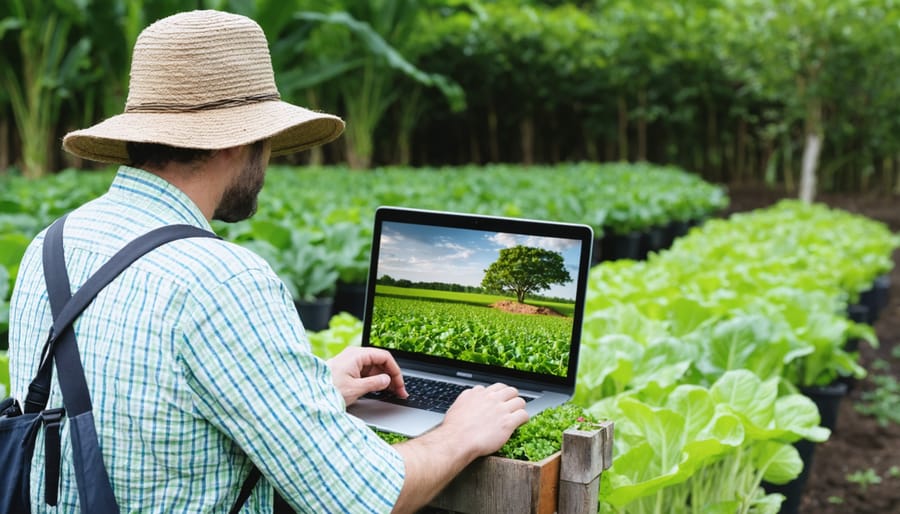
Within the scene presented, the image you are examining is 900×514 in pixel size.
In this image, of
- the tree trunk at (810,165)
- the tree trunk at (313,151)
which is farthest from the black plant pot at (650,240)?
the tree trunk at (313,151)

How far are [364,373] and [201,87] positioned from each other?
716 millimetres

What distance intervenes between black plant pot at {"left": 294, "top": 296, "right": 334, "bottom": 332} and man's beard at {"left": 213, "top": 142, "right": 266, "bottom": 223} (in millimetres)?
3477

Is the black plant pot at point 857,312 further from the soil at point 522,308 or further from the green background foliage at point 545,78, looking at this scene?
the green background foliage at point 545,78

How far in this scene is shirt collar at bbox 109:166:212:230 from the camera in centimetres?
161

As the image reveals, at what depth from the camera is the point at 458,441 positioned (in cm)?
170

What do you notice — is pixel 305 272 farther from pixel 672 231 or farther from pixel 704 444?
pixel 672 231

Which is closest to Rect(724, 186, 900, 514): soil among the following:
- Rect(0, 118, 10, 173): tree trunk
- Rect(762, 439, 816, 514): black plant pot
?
Rect(762, 439, 816, 514): black plant pot

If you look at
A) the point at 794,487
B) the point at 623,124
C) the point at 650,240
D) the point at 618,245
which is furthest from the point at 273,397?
the point at 623,124

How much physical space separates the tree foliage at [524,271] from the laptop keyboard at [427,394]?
24cm

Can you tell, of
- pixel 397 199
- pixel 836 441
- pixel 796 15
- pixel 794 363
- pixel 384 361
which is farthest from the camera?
pixel 796 15

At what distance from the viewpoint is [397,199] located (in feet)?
28.3

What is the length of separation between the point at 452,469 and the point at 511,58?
2220cm

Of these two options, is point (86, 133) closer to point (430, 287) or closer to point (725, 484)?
point (430, 287)

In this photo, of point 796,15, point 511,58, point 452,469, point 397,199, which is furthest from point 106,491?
point 511,58
